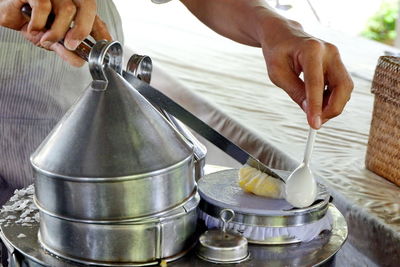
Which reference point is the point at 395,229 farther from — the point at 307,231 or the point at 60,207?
the point at 60,207

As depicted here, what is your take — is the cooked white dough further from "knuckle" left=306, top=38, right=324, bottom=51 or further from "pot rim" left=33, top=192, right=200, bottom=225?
"knuckle" left=306, top=38, right=324, bottom=51

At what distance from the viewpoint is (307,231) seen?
835 millimetres

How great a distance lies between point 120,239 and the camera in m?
0.75

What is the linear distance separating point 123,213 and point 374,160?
0.72 m

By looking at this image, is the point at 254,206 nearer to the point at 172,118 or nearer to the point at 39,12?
the point at 172,118

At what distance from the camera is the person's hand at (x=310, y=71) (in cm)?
93

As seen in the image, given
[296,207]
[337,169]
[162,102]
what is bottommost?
[337,169]

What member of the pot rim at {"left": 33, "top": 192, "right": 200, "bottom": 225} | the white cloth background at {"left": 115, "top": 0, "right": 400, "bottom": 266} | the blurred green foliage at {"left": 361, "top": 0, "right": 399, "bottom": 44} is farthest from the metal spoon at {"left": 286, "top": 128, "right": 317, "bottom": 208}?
the blurred green foliage at {"left": 361, "top": 0, "right": 399, "bottom": 44}

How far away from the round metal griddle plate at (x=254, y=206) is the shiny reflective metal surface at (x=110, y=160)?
2.8 inches

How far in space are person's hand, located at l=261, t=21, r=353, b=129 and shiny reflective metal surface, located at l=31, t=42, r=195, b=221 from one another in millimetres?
231

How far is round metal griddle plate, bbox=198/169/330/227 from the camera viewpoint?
82 centimetres

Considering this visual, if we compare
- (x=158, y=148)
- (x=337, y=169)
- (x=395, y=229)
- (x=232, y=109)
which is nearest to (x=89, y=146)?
(x=158, y=148)

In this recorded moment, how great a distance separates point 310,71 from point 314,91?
0.11 feet

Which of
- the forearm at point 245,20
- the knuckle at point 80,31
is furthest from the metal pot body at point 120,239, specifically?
the forearm at point 245,20
